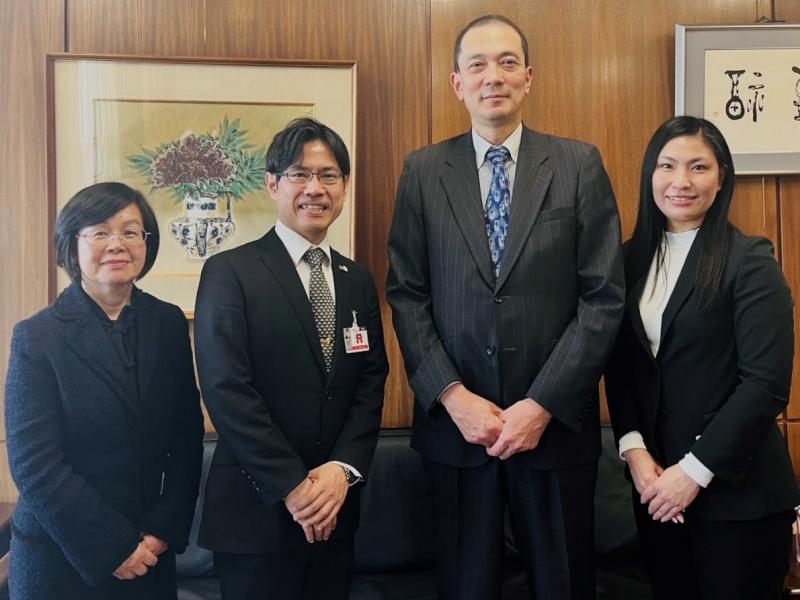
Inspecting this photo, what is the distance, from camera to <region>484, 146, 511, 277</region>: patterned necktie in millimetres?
1601

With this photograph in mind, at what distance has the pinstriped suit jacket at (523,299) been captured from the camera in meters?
1.54

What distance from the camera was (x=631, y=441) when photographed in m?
1.64

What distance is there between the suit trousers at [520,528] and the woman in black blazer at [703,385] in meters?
0.20

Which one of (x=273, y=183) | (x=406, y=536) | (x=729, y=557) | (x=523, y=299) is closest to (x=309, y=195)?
(x=273, y=183)

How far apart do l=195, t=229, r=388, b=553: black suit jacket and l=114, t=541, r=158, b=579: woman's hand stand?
12cm

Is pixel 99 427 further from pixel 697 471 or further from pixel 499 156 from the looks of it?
pixel 697 471

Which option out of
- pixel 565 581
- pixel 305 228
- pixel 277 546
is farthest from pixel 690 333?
pixel 277 546

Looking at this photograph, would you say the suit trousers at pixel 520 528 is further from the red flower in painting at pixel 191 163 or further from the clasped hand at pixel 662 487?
the red flower in painting at pixel 191 163

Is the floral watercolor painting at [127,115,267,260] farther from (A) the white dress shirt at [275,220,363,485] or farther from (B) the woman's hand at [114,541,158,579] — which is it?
(B) the woman's hand at [114,541,158,579]

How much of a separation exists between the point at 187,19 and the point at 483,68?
124 cm

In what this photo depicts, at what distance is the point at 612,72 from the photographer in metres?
2.40

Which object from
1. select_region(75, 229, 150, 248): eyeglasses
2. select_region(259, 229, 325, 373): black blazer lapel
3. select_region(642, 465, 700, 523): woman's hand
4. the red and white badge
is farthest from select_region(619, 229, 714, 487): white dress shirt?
select_region(75, 229, 150, 248): eyeglasses

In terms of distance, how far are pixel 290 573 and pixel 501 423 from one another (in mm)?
619

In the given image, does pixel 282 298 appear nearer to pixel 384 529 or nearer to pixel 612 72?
pixel 384 529
